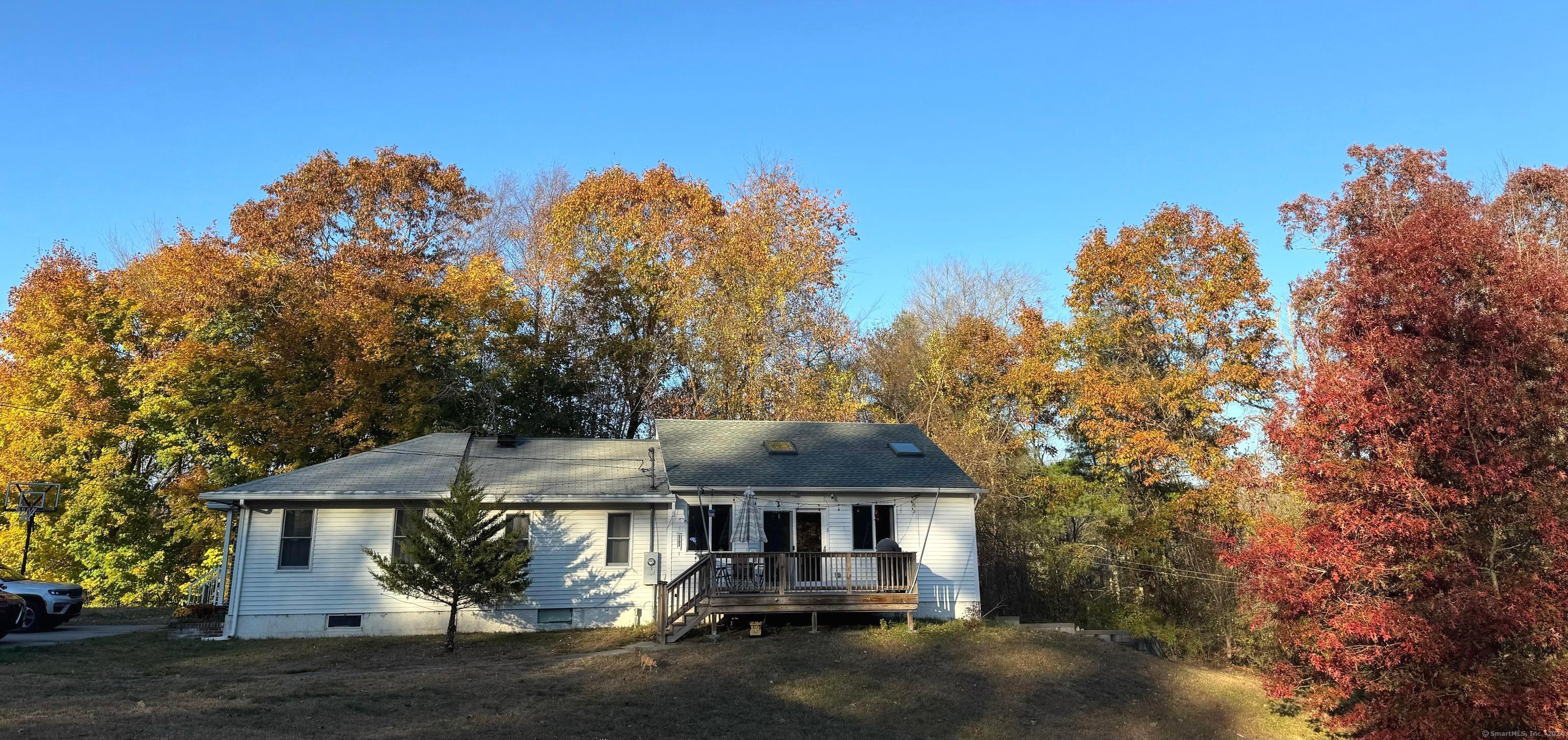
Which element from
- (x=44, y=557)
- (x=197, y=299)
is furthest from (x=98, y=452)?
(x=197, y=299)

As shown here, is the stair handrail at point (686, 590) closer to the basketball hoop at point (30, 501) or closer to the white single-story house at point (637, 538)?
the white single-story house at point (637, 538)

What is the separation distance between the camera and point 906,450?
67.9 feet

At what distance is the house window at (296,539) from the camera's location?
1739 cm

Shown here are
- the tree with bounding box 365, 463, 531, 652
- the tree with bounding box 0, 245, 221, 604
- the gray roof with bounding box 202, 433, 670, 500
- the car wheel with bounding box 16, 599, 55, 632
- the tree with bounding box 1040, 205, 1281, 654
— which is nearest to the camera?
the tree with bounding box 365, 463, 531, 652

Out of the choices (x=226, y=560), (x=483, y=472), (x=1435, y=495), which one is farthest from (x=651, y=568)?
(x=1435, y=495)

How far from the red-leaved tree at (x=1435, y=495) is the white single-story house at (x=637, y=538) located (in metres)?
7.71

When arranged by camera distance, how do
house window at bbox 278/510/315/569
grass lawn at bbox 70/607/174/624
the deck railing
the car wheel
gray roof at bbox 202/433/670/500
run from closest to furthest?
the deck railing → house window at bbox 278/510/315/569 → gray roof at bbox 202/433/670/500 → the car wheel → grass lawn at bbox 70/607/174/624

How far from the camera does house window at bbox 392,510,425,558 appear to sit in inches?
690

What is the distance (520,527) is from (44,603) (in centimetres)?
982

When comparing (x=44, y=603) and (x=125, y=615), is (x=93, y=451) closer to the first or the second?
(x=125, y=615)

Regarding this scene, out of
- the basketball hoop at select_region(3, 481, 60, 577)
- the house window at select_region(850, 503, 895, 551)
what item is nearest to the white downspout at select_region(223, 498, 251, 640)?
the basketball hoop at select_region(3, 481, 60, 577)

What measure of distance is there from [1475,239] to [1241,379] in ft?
50.2

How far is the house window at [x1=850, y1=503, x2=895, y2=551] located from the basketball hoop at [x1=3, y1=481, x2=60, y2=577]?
68.3 feet

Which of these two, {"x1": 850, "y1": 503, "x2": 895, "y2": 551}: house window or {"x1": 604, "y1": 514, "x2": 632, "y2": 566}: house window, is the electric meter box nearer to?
{"x1": 604, "y1": 514, "x2": 632, "y2": 566}: house window
